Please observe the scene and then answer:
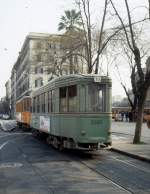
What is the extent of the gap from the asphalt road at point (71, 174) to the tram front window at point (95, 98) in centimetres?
189

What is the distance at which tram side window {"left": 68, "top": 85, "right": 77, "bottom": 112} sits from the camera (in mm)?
19348

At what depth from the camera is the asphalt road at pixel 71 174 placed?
1141 cm

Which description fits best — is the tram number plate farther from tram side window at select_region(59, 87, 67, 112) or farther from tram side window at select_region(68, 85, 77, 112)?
tram side window at select_region(59, 87, 67, 112)

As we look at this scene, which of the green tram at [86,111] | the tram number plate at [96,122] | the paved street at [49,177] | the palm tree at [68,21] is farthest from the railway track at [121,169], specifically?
the palm tree at [68,21]

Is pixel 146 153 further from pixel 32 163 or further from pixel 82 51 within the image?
pixel 82 51

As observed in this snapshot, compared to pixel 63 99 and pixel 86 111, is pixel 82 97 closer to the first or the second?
pixel 86 111

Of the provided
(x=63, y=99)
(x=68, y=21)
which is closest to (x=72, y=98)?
(x=63, y=99)

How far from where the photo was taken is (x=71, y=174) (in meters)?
14.0

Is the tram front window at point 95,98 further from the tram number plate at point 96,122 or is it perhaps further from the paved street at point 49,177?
the paved street at point 49,177

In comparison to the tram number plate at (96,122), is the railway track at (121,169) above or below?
below

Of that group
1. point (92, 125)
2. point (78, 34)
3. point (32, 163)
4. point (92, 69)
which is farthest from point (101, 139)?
point (78, 34)

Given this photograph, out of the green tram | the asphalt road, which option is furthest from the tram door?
the asphalt road

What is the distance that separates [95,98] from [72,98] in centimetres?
101

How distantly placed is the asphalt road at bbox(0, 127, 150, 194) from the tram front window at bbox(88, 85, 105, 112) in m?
1.89
